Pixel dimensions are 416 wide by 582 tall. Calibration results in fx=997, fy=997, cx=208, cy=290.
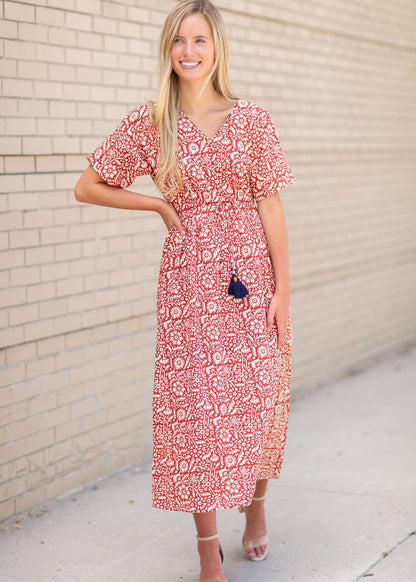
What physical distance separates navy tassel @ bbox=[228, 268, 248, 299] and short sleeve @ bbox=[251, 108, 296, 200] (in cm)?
35

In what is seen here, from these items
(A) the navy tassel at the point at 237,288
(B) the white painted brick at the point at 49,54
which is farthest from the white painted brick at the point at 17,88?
(A) the navy tassel at the point at 237,288

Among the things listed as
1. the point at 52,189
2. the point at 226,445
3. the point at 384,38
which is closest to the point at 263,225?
the point at 226,445

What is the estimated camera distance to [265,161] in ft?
12.1

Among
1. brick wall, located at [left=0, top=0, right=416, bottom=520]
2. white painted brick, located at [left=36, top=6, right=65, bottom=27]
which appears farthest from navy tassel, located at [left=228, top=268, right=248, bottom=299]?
white painted brick, located at [left=36, top=6, right=65, bottom=27]

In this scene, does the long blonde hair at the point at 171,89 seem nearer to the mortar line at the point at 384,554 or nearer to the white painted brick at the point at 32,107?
the white painted brick at the point at 32,107

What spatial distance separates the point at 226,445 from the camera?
361 cm

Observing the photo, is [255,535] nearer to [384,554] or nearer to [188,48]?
[384,554]

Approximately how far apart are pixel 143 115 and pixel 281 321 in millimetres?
929

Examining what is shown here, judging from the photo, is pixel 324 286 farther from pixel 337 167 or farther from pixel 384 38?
pixel 384 38

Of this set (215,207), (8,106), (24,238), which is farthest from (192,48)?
(24,238)

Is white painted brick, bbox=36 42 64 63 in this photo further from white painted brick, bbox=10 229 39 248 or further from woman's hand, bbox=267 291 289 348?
woman's hand, bbox=267 291 289 348

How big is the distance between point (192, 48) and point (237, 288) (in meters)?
0.87

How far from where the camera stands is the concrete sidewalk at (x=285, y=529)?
401cm

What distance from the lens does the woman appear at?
11.8ft
